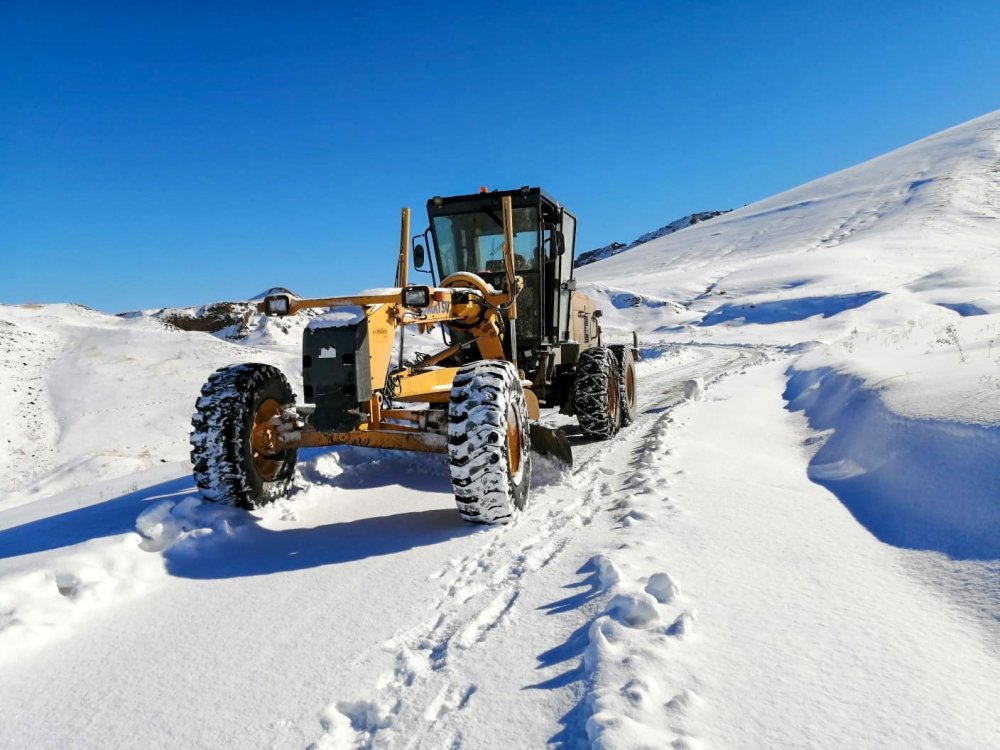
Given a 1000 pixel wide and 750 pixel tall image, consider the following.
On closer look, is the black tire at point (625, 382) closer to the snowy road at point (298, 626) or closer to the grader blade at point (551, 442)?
the grader blade at point (551, 442)

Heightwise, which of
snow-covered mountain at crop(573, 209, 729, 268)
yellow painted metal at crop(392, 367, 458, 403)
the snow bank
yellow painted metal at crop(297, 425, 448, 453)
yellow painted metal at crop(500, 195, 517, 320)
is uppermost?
snow-covered mountain at crop(573, 209, 729, 268)

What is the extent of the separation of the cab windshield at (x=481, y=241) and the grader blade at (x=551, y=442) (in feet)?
7.18

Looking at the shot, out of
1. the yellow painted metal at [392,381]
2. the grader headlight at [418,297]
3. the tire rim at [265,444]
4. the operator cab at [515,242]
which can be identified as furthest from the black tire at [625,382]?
the tire rim at [265,444]

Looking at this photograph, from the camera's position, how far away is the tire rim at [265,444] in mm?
4703

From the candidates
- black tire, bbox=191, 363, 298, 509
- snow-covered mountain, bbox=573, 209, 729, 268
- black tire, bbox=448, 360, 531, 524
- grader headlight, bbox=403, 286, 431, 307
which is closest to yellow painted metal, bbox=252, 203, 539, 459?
grader headlight, bbox=403, 286, 431, 307

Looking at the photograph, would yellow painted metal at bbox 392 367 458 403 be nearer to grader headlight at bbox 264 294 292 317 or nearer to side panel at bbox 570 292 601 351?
grader headlight at bbox 264 294 292 317

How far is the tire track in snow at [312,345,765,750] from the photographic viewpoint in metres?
2.14

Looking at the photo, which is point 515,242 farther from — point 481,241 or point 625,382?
point 625,382

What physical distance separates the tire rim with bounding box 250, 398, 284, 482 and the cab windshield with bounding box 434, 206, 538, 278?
3.02 metres

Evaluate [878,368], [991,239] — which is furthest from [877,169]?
[878,368]

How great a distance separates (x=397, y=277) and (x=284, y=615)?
14.6ft

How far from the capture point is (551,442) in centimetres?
567

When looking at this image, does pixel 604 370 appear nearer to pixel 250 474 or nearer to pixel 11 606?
pixel 250 474

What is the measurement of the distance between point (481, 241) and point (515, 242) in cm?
38
